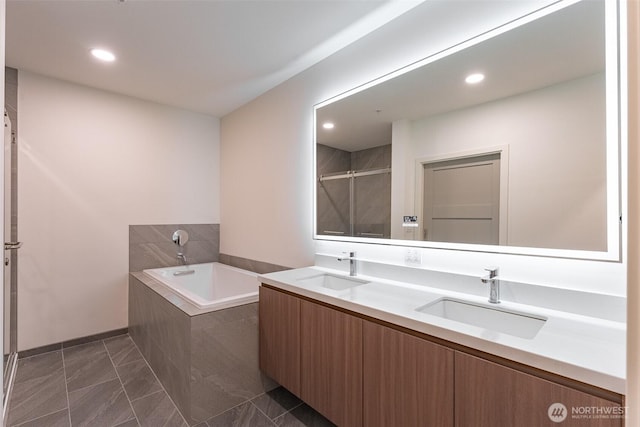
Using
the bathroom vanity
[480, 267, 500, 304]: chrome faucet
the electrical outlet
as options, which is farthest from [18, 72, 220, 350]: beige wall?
[480, 267, 500, 304]: chrome faucet

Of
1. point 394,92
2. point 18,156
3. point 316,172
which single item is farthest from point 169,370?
point 394,92

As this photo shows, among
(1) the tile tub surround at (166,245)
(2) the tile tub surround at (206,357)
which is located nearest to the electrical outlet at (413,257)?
(2) the tile tub surround at (206,357)

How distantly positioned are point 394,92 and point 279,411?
221 centimetres

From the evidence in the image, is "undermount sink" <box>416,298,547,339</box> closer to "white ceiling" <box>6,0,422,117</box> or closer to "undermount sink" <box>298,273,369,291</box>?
"undermount sink" <box>298,273,369,291</box>

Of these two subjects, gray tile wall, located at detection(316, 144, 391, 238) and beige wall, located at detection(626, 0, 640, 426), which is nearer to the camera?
beige wall, located at detection(626, 0, 640, 426)

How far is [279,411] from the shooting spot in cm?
191

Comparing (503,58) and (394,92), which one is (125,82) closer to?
(394,92)

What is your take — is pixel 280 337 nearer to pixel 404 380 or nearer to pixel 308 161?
pixel 404 380

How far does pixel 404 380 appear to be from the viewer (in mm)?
1216

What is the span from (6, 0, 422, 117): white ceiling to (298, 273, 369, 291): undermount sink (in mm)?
1690

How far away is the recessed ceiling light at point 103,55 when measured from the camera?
222 centimetres

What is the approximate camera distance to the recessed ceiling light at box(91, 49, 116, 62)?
87.6 inches

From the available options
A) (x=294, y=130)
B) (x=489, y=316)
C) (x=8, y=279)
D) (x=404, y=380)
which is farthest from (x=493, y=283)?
(x=8, y=279)

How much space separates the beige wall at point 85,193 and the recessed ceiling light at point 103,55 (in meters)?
0.72
